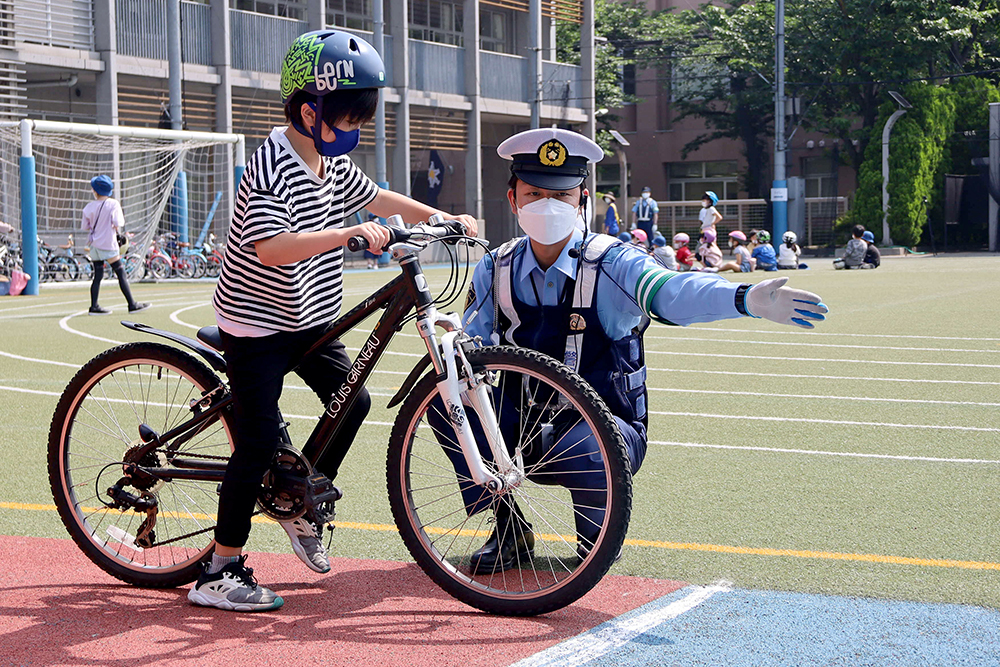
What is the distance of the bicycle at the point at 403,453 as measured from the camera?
4.06m

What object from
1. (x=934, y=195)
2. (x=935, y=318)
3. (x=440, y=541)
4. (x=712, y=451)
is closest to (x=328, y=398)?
(x=440, y=541)

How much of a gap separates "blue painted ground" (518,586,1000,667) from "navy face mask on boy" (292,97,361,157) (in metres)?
1.72

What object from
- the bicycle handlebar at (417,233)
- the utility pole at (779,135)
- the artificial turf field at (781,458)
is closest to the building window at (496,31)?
the utility pole at (779,135)

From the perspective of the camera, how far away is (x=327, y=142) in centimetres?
411

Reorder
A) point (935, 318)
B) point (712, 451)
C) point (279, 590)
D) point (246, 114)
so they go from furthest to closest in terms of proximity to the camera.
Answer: point (246, 114), point (935, 318), point (712, 451), point (279, 590)

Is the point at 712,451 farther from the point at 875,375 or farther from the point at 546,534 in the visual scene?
the point at 875,375

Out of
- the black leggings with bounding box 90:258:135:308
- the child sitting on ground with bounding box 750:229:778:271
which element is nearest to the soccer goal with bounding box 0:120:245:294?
the black leggings with bounding box 90:258:135:308

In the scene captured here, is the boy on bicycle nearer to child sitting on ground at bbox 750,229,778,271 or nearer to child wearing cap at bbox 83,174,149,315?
child wearing cap at bbox 83,174,149,315

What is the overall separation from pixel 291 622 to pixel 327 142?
155 centimetres

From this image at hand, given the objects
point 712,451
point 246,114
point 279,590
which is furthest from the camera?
point 246,114

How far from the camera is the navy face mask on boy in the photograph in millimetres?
4074

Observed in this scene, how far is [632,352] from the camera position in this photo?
4.73 meters

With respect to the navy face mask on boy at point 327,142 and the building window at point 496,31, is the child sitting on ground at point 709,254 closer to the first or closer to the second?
the building window at point 496,31

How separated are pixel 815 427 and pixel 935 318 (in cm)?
889
